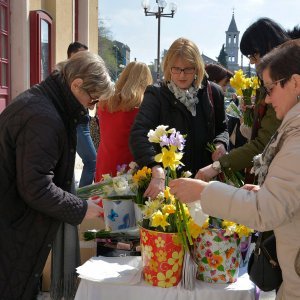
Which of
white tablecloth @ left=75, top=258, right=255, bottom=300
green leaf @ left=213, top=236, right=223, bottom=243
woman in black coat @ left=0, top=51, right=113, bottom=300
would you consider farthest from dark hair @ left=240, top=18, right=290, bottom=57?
white tablecloth @ left=75, top=258, right=255, bottom=300

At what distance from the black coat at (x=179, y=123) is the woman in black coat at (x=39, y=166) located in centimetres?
54

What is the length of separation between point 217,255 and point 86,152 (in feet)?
10.8

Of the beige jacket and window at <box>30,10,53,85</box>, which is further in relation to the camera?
window at <box>30,10,53,85</box>

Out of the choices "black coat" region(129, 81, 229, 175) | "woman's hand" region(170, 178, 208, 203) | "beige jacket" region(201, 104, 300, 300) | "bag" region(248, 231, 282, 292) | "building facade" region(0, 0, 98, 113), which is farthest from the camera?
"building facade" region(0, 0, 98, 113)

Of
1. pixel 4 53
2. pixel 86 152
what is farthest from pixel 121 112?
pixel 4 53

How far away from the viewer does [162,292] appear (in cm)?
171

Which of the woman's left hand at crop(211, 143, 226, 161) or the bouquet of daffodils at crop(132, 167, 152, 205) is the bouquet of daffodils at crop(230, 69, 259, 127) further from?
the bouquet of daffodils at crop(132, 167, 152, 205)

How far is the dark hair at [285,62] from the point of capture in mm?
1395

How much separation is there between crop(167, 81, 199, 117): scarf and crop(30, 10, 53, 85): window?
4.53m

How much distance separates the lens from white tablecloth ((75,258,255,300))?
170 cm

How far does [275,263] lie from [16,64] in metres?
5.64

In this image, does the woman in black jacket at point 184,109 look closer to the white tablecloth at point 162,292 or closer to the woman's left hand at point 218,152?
the woman's left hand at point 218,152

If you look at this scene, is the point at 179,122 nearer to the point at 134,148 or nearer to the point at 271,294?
the point at 134,148

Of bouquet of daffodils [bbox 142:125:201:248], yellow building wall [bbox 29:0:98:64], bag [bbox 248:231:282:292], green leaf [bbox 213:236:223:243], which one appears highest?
Result: yellow building wall [bbox 29:0:98:64]
